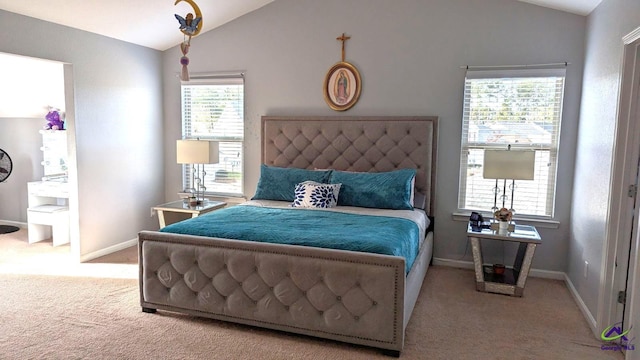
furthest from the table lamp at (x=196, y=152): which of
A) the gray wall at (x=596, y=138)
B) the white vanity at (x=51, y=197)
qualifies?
the gray wall at (x=596, y=138)

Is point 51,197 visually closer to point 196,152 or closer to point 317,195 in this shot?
point 196,152

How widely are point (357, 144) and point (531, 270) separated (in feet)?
6.95

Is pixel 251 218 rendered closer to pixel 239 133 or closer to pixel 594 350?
pixel 239 133

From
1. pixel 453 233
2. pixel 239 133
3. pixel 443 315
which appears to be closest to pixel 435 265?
pixel 453 233

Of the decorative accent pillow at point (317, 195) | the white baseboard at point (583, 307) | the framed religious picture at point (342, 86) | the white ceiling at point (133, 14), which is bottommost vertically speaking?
the white baseboard at point (583, 307)

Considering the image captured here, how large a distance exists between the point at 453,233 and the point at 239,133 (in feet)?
8.73

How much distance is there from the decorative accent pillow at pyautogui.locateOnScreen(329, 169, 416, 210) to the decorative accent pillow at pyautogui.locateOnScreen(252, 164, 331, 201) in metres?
0.23

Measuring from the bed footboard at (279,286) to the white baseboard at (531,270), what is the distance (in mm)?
2033

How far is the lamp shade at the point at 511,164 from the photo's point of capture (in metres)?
3.73

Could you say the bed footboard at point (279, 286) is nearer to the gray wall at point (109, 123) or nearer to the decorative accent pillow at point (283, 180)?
the decorative accent pillow at point (283, 180)

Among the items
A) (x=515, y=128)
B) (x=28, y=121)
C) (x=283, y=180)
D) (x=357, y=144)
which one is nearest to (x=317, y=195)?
(x=283, y=180)

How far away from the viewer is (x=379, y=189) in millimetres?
4148

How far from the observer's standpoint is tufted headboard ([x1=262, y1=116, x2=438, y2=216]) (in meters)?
4.46

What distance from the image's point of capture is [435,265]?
4.57m
